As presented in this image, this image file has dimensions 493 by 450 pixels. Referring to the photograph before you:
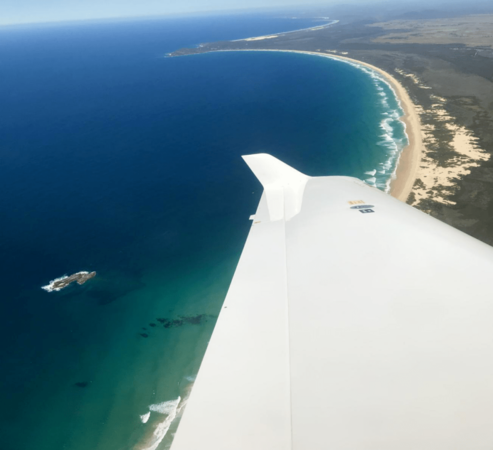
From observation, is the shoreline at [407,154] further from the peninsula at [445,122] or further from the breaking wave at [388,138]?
the breaking wave at [388,138]

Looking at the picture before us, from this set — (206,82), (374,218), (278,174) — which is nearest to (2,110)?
(206,82)

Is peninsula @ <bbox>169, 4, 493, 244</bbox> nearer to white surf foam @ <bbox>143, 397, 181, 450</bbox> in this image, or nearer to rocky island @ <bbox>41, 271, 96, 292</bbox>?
white surf foam @ <bbox>143, 397, 181, 450</bbox>

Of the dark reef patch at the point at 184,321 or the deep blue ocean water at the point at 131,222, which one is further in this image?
the dark reef patch at the point at 184,321

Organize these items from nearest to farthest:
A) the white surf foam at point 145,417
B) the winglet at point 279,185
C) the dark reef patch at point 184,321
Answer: the winglet at point 279,185
the white surf foam at point 145,417
the dark reef patch at point 184,321

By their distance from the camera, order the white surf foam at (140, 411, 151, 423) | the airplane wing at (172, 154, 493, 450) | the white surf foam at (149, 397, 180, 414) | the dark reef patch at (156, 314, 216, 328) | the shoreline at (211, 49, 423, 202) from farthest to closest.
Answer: the shoreline at (211, 49, 423, 202)
the dark reef patch at (156, 314, 216, 328)
the white surf foam at (149, 397, 180, 414)
the white surf foam at (140, 411, 151, 423)
the airplane wing at (172, 154, 493, 450)

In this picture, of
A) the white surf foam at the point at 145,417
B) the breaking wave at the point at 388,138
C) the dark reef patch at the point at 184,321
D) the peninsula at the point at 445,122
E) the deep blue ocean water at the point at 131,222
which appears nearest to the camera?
the white surf foam at the point at 145,417

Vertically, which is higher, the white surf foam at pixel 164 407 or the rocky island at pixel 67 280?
the rocky island at pixel 67 280

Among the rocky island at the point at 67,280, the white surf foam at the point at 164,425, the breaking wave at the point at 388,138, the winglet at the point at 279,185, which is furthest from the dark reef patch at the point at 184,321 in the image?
the breaking wave at the point at 388,138

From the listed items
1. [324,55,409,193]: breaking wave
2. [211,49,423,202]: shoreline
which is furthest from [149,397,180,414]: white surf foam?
[324,55,409,193]: breaking wave
